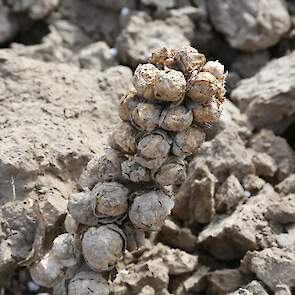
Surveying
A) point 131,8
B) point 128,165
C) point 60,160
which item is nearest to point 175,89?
point 128,165

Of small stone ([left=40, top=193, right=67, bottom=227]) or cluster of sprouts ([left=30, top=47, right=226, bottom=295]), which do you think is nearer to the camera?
cluster of sprouts ([left=30, top=47, right=226, bottom=295])

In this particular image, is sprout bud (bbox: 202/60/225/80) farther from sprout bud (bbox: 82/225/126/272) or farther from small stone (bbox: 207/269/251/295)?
small stone (bbox: 207/269/251/295)

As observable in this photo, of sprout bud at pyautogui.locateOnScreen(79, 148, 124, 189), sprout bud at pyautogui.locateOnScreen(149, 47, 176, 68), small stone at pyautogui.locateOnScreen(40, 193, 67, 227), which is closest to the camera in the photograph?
sprout bud at pyautogui.locateOnScreen(149, 47, 176, 68)

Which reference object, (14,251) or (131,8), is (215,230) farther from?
(131,8)

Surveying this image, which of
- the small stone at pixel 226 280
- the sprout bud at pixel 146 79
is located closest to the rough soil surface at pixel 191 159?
the small stone at pixel 226 280

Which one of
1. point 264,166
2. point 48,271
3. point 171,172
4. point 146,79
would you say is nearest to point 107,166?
point 171,172

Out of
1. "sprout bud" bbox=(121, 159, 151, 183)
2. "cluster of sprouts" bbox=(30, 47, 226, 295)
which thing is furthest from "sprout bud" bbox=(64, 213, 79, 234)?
"sprout bud" bbox=(121, 159, 151, 183)

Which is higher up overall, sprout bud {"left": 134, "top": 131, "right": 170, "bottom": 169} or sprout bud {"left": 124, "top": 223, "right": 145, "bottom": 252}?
sprout bud {"left": 134, "top": 131, "right": 170, "bottom": 169}
